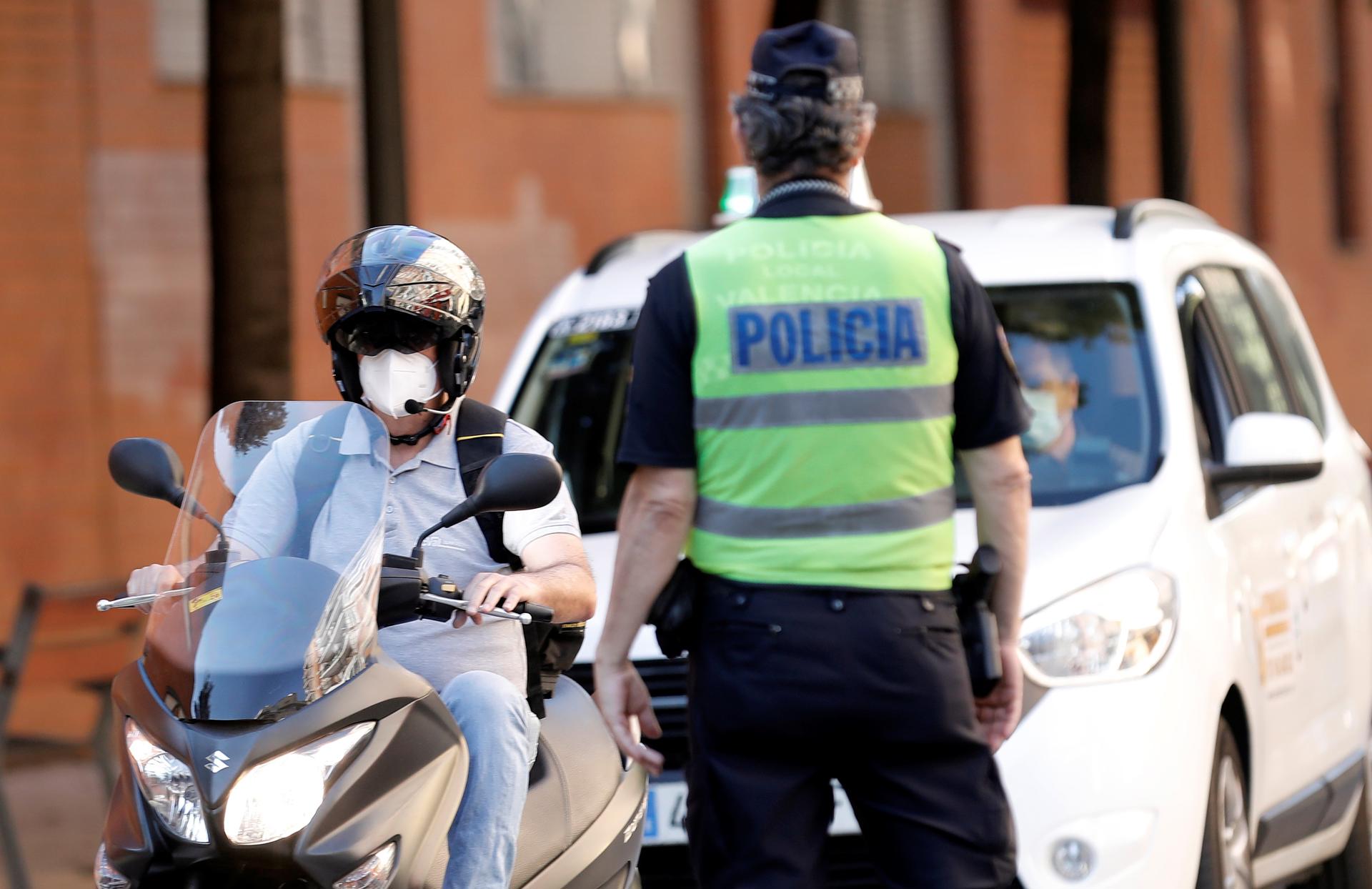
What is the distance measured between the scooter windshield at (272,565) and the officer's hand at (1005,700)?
3.62ft

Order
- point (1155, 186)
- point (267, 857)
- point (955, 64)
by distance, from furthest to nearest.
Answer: point (1155, 186)
point (955, 64)
point (267, 857)

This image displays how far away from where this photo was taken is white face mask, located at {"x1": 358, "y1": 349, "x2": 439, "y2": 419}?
3.47 m

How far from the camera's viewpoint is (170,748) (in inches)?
108

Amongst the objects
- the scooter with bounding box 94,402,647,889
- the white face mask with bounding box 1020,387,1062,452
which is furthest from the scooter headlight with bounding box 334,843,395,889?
the white face mask with bounding box 1020,387,1062,452

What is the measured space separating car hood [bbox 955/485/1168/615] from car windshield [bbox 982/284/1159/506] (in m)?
0.16

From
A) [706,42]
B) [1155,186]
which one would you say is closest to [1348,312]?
[1155,186]

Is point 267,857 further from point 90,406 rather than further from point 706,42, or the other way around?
point 706,42

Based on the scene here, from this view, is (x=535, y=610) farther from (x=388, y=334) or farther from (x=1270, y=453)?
(x=1270, y=453)

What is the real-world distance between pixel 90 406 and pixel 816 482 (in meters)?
8.77

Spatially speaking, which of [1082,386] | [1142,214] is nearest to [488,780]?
[1082,386]

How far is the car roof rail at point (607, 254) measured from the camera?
6.25 meters

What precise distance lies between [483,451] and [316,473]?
55 cm

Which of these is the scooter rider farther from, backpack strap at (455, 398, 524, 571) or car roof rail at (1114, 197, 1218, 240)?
car roof rail at (1114, 197, 1218, 240)

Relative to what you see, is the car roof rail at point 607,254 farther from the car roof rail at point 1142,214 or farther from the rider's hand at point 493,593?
the rider's hand at point 493,593
